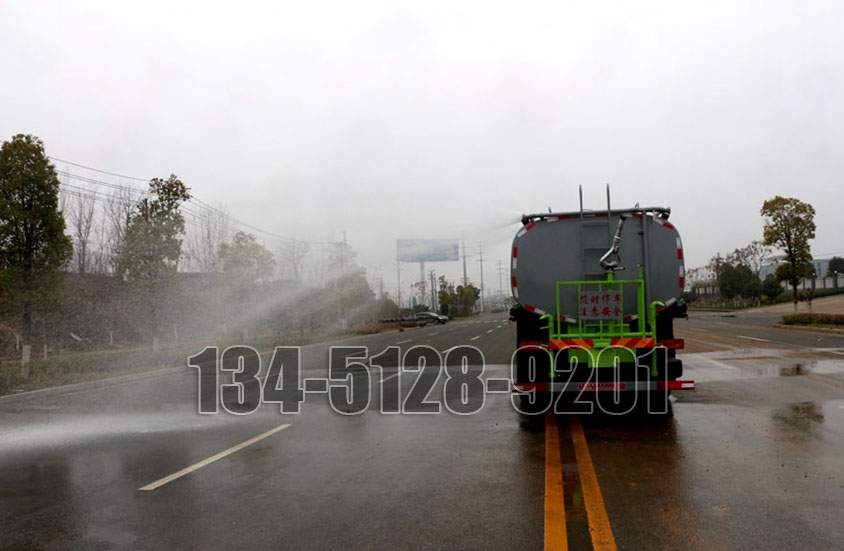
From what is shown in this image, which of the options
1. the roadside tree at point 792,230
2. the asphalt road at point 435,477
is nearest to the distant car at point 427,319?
the roadside tree at point 792,230

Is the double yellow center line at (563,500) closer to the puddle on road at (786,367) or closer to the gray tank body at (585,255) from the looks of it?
the gray tank body at (585,255)

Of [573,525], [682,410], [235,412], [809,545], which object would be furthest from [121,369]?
[809,545]

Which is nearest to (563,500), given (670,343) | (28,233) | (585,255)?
(670,343)

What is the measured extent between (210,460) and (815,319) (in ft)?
93.6

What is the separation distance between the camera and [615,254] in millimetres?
8305

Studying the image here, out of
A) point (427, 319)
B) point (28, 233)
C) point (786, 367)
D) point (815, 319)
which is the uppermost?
point (28, 233)

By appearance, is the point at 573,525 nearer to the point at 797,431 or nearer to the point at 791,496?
the point at 791,496

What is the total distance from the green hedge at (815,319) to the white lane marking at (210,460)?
83.6 feet

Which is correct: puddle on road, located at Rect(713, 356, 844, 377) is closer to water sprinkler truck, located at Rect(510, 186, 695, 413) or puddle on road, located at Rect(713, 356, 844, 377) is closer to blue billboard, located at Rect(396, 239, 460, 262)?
water sprinkler truck, located at Rect(510, 186, 695, 413)

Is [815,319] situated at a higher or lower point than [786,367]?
higher

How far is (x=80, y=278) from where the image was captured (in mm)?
33688

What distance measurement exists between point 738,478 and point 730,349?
1408 centimetres

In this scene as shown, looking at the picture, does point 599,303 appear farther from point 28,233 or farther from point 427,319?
point 427,319

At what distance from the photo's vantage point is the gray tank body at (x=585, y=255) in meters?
8.37
